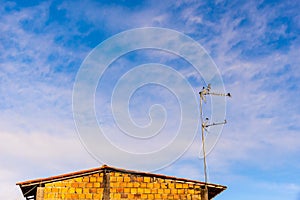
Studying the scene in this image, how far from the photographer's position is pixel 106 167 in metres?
13.6

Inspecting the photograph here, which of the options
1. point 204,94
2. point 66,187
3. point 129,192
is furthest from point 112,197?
point 204,94

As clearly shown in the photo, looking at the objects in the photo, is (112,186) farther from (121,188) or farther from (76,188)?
(76,188)

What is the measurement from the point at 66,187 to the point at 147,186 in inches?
128

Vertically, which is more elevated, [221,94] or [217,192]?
[221,94]

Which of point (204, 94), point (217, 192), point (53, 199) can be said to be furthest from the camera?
point (204, 94)

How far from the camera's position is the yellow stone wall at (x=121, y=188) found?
13.3m

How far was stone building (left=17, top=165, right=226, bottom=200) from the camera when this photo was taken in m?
13.3

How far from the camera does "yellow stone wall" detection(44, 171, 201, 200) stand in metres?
13.3

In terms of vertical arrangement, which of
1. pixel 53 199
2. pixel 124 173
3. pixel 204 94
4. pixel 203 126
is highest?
pixel 204 94

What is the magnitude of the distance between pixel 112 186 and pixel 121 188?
1.22 feet

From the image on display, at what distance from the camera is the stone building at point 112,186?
13.3m

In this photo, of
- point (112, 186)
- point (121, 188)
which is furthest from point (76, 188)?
point (121, 188)

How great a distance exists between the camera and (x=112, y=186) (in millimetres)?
13516

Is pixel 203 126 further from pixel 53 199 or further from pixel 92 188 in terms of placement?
pixel 53 199
